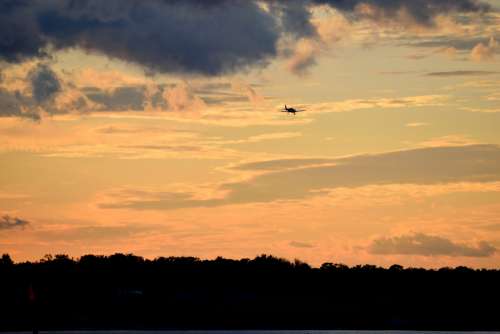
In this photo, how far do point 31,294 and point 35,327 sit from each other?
1318 centimetres

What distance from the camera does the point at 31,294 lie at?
436ft

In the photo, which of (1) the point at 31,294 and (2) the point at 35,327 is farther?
(2) the point at 35,327

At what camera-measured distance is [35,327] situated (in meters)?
145
